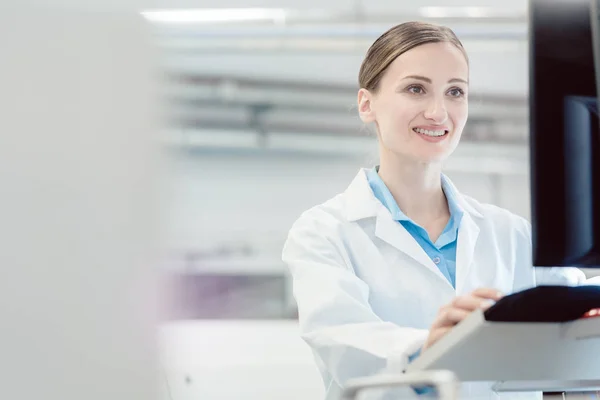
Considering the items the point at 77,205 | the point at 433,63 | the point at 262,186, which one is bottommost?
the point at 262,186

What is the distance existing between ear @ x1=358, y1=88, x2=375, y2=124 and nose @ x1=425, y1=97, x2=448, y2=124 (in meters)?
0.18

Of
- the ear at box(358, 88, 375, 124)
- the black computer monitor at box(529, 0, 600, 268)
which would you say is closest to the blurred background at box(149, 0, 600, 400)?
the ear at box(358, 88, 375, 124)

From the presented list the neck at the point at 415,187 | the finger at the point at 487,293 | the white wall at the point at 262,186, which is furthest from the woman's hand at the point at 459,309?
the white wall at the point at 262,186

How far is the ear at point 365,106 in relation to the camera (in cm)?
181

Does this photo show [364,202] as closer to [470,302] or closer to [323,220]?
[323,220]

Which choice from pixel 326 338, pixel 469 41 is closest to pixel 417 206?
pixel 326 338

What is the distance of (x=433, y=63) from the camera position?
168 centimetres

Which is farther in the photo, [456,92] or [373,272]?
[456,92]

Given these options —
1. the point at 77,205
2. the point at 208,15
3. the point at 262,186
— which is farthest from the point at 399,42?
the point at 262,186

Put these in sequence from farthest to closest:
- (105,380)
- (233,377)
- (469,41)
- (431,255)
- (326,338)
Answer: (469,41)
(233,377)
(431,255)
(326,338)
(105,380)

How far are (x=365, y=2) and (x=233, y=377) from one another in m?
2.04

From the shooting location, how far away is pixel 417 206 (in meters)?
1.71

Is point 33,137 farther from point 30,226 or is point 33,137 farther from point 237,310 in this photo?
point 237,310

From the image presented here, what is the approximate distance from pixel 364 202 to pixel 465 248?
0.25 m
